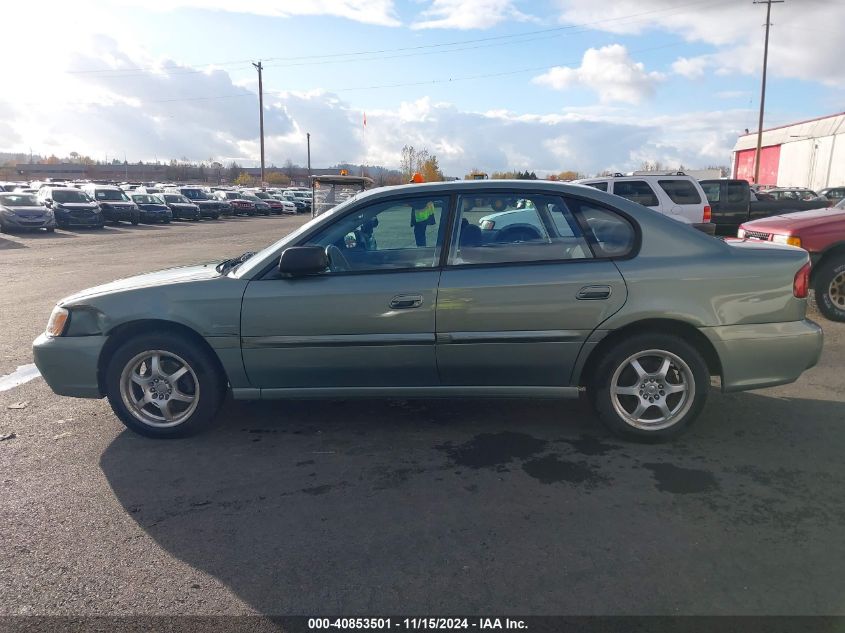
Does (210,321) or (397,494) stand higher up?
(210,321)

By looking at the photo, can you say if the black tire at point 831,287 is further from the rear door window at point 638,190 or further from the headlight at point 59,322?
the headlight at point 59,322

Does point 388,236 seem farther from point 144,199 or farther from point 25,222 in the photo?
point 144,199

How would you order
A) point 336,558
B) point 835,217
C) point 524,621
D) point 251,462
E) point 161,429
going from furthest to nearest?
point 835,217 < point 161,429 < point 251,462 < point 336,558 < point 524,621

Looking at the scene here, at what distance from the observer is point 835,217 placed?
8.13 m

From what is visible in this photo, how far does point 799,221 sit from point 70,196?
27.5m

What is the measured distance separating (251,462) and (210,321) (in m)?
0.95

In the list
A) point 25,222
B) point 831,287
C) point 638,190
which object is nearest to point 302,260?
point 831,287

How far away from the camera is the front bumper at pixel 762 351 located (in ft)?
13.8

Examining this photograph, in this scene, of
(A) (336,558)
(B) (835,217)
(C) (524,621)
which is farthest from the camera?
(B) (835,217)

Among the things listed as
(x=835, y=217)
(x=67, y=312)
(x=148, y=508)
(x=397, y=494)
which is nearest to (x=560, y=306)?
(x=397, y=494)

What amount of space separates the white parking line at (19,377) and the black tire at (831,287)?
8645 millimetres

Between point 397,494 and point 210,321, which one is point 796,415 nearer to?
point 397,494

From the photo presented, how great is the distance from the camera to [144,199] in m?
33.1

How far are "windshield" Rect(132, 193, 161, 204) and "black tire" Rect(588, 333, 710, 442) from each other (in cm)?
3280
